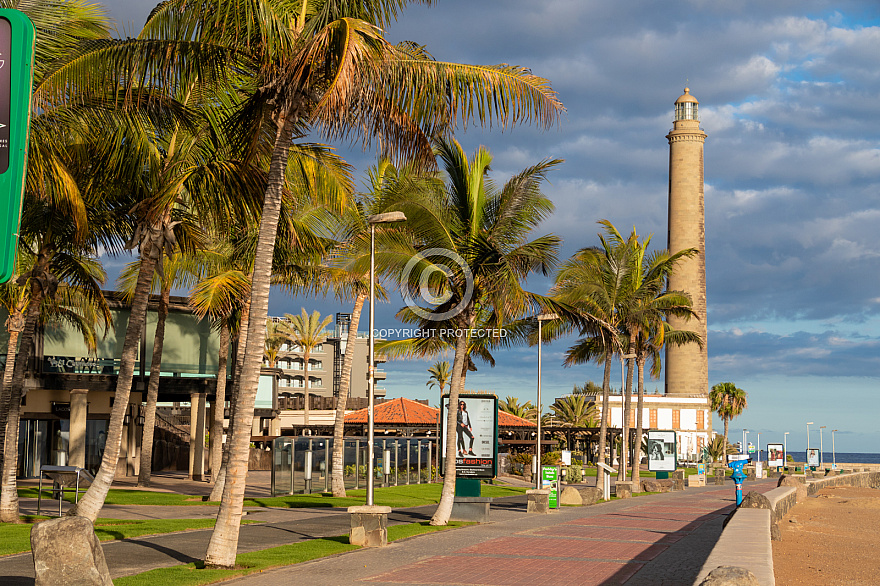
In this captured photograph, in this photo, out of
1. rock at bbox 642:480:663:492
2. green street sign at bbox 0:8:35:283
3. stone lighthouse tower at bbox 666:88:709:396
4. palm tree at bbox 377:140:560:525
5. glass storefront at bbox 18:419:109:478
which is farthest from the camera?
stone lighthouse tower at bbox 666:88:709:396

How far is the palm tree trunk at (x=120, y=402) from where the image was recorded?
16.1 m

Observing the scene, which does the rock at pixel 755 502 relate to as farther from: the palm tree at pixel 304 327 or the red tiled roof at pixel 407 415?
the palm tree at pixel 304 327

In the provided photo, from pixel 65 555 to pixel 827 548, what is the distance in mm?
15272

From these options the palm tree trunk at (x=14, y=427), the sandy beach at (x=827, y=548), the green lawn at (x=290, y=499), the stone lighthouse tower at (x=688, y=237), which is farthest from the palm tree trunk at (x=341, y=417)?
the stone lighthouse tower at (x=688, y=237)

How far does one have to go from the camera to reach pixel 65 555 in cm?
952

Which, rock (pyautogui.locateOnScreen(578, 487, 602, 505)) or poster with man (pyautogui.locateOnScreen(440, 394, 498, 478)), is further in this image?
rock (pyautogui.locateOnScreen(578, 487, 602, 505))

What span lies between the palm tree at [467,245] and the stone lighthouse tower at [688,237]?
253 ft

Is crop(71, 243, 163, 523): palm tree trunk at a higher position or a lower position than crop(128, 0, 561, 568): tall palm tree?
lower

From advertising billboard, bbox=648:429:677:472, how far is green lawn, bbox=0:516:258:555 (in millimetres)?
42838

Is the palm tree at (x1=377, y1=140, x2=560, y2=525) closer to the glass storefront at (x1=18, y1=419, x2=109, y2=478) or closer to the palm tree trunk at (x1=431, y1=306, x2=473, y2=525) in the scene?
the palm tree trunk at (x1=431, y1=306, x2=473, y2=525)

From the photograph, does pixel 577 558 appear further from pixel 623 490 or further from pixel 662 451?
pixel 662 451

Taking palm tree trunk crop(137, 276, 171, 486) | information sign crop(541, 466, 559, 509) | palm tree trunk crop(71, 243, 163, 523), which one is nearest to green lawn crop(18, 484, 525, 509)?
palm tree trunk crop(137, 276, 171, 486)

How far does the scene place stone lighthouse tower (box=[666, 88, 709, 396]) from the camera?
96.8 meters

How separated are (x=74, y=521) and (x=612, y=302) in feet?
97.0
